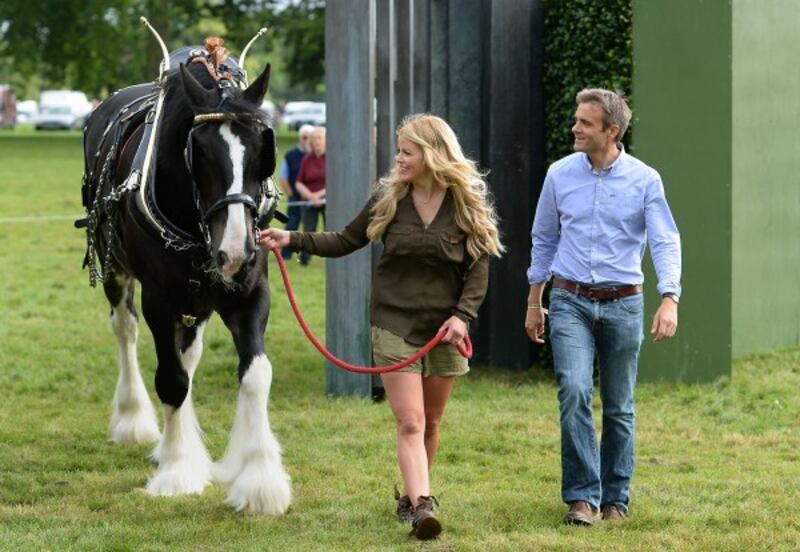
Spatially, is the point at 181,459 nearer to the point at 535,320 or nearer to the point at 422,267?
the point at 422,267

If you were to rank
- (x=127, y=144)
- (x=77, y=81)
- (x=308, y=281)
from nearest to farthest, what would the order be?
(x=127, y=144)
(x=308, y=281)
(x=77, y=81)

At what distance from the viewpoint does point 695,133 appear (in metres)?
10.3

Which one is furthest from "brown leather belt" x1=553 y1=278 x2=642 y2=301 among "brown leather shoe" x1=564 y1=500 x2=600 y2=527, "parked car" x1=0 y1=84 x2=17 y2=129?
"parked car" x1=0 y1=84 x2=17 y2=129

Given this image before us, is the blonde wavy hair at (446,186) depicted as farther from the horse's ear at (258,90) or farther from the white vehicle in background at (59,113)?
the white vehicle in background at (59,113)

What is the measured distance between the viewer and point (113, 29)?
48625 millimetres

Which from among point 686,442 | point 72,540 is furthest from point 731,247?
point 72,540

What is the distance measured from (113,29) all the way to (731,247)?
40.5 meters

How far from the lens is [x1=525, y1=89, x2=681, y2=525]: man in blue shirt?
21.6ft

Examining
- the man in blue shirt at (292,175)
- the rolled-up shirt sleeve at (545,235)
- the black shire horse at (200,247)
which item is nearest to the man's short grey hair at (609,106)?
the rolled-up shirt sleeve at (545,235)

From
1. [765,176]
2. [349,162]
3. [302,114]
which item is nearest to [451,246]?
[349,162]

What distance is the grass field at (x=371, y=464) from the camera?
260 inches

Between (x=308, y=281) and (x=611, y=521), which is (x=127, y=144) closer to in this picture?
(x=611, y=521)

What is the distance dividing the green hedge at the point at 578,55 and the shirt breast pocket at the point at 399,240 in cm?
433

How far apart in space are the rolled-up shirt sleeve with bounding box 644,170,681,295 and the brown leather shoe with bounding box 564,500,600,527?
3.26 feet
